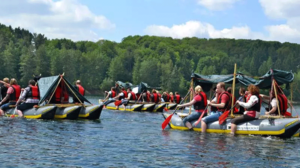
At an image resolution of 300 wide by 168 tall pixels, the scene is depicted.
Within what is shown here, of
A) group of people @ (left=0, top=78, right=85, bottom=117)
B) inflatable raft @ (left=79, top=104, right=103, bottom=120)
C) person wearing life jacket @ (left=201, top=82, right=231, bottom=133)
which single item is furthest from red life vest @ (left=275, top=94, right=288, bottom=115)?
group of people @ (left=0, top=78, right=85, bottom=117)

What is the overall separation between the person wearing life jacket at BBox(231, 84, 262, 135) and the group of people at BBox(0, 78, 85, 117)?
32.5ft

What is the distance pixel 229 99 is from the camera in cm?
1984

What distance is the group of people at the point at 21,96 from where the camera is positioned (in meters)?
24.2

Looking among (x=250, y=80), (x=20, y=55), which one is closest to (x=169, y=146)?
(x=250, y=80)

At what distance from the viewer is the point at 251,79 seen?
24.0 metres

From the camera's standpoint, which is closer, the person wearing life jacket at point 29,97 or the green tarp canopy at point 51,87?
the person wearing life jacket at point 29,97

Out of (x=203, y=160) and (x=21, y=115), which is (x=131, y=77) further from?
(x=203, y=160)

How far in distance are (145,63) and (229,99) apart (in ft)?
377

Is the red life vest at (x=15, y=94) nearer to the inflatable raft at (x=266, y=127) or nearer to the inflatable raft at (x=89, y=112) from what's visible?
the inflatable raft at (x=89, y=112)

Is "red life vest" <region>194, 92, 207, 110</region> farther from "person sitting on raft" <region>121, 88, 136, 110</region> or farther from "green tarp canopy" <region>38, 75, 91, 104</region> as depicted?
"person sitting on raft" <region>121, 88, 136, 110</region>

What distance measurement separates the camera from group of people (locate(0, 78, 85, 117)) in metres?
24.2

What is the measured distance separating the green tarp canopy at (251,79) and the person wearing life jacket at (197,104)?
2999 mm

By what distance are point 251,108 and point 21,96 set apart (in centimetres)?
1153

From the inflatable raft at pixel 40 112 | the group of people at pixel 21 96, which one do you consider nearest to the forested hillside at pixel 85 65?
the group of people at pixel 21 96
